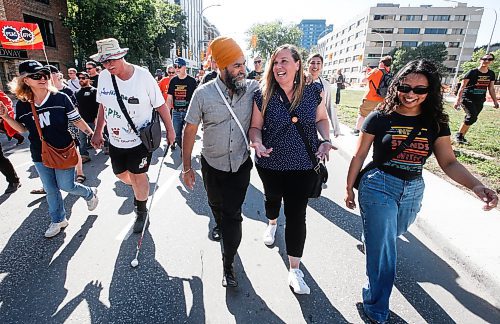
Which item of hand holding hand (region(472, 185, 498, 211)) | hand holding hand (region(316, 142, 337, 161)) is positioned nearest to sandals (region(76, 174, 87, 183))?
hand holding hand (region(316, 142, 337, 161))

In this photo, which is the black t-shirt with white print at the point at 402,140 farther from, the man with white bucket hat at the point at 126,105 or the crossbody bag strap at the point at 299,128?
the man with white bucket hat at the point at 126,105

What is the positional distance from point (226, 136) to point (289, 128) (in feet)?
1.70

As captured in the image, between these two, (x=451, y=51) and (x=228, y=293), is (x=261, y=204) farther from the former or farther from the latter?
(x=451, y=51)

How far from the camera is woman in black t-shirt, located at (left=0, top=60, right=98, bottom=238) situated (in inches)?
121

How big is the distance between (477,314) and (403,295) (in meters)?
0.54

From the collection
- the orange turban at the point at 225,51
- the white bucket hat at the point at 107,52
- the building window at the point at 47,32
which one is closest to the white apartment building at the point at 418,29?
the building window at the point at 47,32

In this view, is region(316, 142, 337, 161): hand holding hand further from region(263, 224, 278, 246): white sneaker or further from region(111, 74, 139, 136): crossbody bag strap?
region(111, 74, 139, 136): crossbody bag strap

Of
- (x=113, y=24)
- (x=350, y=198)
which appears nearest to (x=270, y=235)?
(x=350, y=198)

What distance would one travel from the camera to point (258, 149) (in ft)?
7.29

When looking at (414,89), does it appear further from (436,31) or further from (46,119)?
(436,31)

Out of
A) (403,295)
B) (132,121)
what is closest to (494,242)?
(403,295)

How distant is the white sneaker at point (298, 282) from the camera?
253 centimetres

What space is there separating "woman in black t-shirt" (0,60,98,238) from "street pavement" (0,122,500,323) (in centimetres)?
53

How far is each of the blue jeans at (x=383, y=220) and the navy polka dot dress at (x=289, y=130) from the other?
52 cm
